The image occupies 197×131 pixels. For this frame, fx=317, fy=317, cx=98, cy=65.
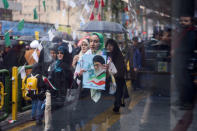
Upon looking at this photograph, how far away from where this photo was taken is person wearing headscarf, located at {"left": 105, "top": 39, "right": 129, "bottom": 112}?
6043 millimetres

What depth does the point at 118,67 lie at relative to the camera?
6.01 metres

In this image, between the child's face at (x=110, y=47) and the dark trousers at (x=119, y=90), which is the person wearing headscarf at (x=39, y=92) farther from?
the dark trousers at (x=119, y=90)

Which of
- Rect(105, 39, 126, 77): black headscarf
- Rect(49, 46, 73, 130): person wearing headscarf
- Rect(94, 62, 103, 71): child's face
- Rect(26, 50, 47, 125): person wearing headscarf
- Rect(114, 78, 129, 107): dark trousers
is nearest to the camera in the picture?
Rect(94, 62, 103, 71): child's face

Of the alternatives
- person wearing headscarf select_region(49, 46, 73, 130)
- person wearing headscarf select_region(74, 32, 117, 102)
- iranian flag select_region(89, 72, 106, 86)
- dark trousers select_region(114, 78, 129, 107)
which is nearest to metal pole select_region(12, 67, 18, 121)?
person wearing headscarf select_region(49, 46, 73, 130)

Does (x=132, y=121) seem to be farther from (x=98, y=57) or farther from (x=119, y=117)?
(x=98, y=57)

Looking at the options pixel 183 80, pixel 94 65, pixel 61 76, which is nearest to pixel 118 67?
pixel 94 65

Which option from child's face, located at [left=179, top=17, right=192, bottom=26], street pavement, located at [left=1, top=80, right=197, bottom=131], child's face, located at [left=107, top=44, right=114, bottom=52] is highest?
child's face, located at [left=179, top=17, right=192, bottom=26]

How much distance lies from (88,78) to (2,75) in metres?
1.82

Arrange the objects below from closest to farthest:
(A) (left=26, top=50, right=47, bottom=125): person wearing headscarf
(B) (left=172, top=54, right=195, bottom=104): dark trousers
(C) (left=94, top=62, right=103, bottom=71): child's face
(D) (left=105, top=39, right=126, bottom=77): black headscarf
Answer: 1. (B) (left=172, top=54, right=195, bottom=104): dark trousers
2. (C) (left=94, top=62, right=103, bottom=71): child's face
3. (A) (left=26, top=50, right=47, bottom=125): person wearing headscarf
4. (D) (left=105, top=39, right=126, bottom=77): black headscarf

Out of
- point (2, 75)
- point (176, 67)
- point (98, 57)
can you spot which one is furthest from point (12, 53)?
point (176, 67)

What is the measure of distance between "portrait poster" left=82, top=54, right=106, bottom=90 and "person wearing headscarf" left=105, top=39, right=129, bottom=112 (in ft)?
3.26

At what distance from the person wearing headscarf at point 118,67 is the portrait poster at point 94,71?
99cm

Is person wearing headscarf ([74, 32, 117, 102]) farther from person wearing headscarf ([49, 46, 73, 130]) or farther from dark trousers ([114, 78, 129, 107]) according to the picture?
dark trousers ([114, 78, 129, 107])

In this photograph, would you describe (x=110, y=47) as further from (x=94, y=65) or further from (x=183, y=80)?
(x=183, y=80)
